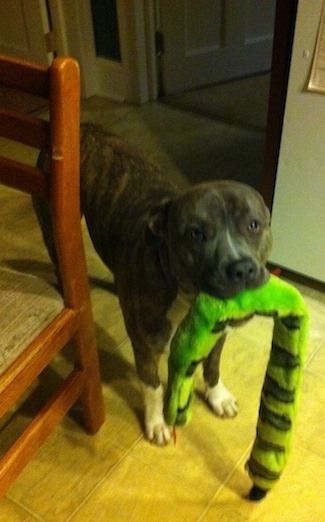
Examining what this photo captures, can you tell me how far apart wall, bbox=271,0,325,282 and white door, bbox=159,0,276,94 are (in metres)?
1.67

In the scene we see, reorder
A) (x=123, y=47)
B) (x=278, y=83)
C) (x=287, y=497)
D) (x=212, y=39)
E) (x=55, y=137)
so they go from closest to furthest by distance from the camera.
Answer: (x=55, y=137) → (x=287, y=497) → (x=278, y=83) → (x=123, y=47) → (x=212, y=39)

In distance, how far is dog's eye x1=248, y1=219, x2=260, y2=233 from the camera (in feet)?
3.54

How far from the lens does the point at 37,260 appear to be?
2080 millimetres

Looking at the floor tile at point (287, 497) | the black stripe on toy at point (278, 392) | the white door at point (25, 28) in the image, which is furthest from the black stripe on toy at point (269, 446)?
the white door at point (25, 28)

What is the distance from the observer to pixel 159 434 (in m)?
1.50

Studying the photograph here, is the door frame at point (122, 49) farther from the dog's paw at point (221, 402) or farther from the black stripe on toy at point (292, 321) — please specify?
the black stripe on toy at point (292, 321)

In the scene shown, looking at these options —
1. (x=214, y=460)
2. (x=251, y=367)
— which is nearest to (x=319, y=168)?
(x=251, y=367)

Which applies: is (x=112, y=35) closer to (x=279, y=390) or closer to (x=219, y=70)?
(x=219, y=70)

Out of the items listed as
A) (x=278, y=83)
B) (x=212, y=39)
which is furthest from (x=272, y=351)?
(x=212, y=39)

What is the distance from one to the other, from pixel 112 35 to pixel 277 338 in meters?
2.49

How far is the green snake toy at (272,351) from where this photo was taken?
1.03 metres

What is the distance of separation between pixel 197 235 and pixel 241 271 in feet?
0.41

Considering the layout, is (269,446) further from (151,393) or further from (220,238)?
(220,238)

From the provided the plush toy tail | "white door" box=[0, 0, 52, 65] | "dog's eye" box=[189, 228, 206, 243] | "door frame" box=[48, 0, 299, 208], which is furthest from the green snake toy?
"white door" box=[0, 0, 52, 65]
